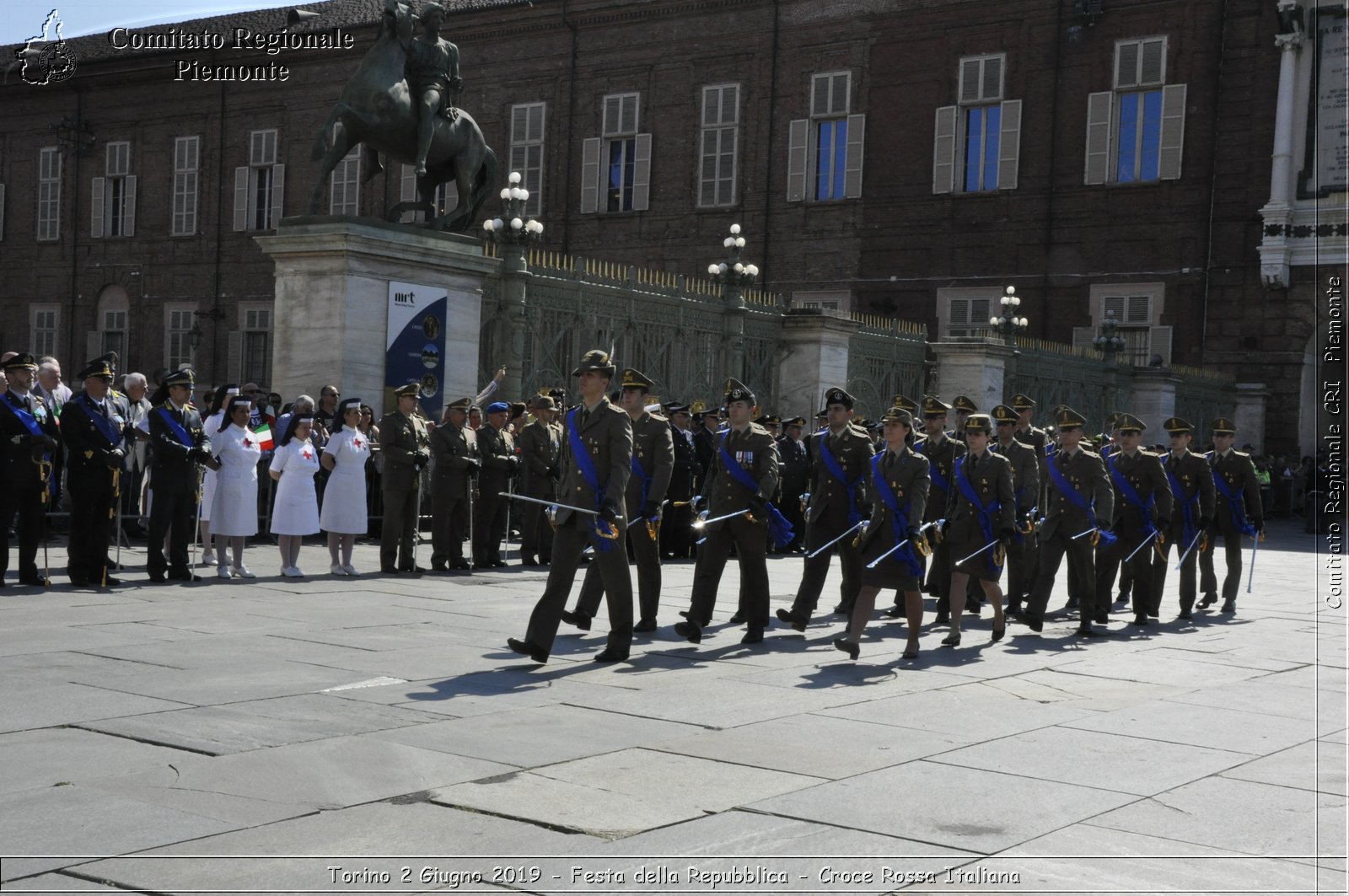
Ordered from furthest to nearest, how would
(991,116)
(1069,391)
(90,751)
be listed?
(991,116), (1069,391), (90,751)

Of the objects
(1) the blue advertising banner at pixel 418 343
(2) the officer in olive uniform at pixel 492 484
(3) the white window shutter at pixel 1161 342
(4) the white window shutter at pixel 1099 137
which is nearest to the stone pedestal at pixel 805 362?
(1) the blue advertising banner at pixel 418 343

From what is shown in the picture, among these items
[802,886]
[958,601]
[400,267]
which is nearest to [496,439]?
[400,267]

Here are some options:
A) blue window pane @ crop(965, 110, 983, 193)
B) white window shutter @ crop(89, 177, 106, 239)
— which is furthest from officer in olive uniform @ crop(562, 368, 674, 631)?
white window shutter @ crop(89, 177, 106, 239)

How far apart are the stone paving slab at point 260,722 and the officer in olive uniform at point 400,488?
618 cm

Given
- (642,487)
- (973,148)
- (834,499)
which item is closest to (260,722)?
(642,487)

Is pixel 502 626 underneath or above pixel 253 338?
underneath

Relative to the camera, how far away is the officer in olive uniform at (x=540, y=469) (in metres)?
15.2

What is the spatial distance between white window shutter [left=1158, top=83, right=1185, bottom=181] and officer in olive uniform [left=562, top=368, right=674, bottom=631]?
79.2ft

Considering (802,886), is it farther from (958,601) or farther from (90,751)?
(958,601)

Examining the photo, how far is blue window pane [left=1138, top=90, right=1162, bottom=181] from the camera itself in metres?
32.3

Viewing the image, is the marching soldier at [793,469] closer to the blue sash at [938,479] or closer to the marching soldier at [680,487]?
the marching soldier at [680,487]

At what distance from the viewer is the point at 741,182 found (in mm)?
36812

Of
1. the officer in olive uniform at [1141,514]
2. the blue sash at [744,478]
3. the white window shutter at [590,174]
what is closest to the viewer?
the blue sash at [744,478]

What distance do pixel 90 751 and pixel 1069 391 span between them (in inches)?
961
